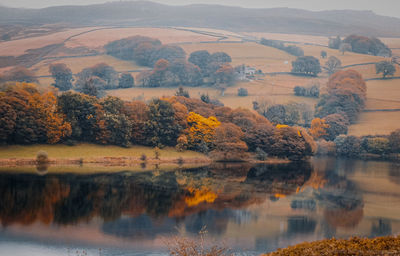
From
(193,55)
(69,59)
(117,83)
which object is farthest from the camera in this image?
(193,55)

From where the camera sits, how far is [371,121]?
126 metres

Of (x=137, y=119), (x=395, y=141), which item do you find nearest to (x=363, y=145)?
(x=395, y=141)

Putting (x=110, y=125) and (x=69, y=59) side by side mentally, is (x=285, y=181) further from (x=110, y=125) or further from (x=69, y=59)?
(x=69, y=59)

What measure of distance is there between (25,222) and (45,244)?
230 inches

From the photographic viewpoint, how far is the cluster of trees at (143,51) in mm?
172375

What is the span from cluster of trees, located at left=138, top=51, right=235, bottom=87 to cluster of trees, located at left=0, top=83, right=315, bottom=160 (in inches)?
2113

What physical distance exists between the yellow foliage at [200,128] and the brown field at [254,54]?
81.7 meters

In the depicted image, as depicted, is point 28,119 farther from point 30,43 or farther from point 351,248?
point 30,43

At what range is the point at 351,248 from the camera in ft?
64.0

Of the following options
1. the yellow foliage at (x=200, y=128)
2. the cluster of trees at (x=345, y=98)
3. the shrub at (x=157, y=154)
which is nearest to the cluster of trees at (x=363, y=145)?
the cluster of trees at (x=345, y=98)

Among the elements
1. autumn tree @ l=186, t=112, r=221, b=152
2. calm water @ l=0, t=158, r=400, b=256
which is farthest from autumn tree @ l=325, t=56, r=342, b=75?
calm water @ l=0, t=158, r=400, b=256

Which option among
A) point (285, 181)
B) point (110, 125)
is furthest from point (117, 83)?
point (285, 181)

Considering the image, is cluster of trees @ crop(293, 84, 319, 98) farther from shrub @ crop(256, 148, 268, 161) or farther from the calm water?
the calm water

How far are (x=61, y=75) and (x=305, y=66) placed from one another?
84879mm
